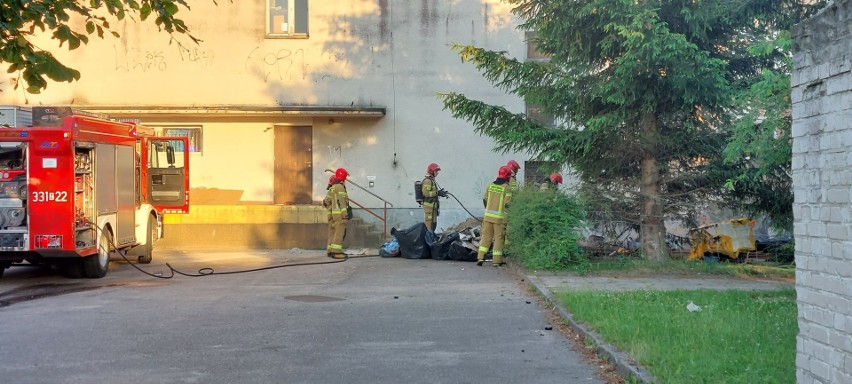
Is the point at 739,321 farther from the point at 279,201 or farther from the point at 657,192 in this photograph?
the point at 279,201

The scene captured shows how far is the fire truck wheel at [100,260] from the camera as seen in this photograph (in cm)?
1368

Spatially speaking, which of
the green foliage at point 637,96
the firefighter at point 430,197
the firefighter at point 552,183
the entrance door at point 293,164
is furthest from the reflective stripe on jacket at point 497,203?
the entrance door at point 293,164

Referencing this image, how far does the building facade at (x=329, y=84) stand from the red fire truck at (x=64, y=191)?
21.5 feet

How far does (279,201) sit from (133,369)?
48.7ft

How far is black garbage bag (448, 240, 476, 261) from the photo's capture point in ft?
54.4

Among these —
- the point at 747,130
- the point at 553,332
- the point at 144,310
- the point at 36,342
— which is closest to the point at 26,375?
the point at 36,342

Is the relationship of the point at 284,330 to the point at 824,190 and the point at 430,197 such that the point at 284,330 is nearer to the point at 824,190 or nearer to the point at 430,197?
the point at 824,190

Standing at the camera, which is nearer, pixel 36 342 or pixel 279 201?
pixel 36 342

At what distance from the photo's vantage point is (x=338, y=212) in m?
17.2

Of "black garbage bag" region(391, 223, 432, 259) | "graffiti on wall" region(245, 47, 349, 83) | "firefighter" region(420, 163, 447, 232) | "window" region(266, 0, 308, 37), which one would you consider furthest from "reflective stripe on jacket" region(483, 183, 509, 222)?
"window" region(266, 0, 308, 37)

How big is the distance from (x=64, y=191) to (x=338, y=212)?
5897 mm

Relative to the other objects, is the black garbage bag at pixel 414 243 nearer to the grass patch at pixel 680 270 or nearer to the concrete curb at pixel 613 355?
the grass patch at pixel 680 270

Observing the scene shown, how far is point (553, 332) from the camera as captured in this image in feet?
28.6

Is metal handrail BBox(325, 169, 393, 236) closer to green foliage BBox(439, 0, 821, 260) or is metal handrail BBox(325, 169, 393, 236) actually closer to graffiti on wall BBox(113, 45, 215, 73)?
graffiti on wall BBox(113, 45, 215, 73)
